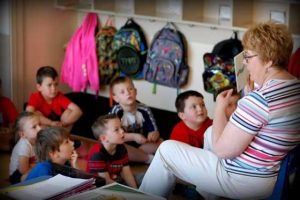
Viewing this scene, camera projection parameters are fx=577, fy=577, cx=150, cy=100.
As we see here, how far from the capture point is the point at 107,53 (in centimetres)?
411

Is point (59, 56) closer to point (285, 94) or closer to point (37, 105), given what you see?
point (37, 105)

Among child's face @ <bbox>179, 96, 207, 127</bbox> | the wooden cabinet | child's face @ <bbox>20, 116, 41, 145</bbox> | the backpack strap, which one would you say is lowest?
child's face @ <bbox>20, 116, 41, 145</bbox>

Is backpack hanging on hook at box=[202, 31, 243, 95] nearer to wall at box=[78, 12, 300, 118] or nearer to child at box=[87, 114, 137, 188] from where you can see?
wall at box=[78, 12, 300, 118]

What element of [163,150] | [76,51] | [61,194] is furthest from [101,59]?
[61,194]

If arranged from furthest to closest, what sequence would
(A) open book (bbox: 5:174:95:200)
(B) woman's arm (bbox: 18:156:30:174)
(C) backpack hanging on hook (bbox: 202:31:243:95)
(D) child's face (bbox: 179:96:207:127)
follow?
(C) backpack hanging on hook (bbox: 202:31:243:95) < (D) child's face (bbox: 179:96:207:127) < (B) woman's arm (bbox: 18:156:30:174) < (A) open book (bbox: 5:174:95:200)

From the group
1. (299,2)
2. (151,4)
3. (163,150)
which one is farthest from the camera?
(151,4)

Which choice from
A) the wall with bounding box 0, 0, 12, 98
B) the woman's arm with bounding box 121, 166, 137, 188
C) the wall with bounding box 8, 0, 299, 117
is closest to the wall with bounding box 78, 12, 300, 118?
the wall with bounding box 8, 0, 299, 117

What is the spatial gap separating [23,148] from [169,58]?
48.6 inches

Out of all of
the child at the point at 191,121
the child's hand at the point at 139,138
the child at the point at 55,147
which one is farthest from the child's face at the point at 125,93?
the child at the point at 55,147

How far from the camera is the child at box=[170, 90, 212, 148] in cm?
303

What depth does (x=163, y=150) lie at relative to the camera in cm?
229

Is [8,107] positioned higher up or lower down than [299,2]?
lower down

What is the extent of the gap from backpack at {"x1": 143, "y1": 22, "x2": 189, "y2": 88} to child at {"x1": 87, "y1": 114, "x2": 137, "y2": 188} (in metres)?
1.00

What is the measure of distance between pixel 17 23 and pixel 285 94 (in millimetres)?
2460
